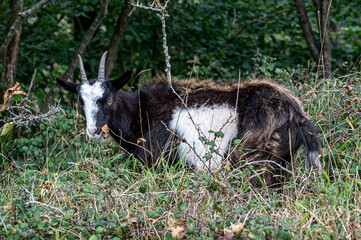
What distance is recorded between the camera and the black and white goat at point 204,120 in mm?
4660

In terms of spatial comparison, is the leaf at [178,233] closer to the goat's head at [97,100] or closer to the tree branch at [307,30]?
the goat's head at [97,100]

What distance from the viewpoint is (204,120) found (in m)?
4.98

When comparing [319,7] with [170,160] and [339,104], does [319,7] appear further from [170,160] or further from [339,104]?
[170,160]

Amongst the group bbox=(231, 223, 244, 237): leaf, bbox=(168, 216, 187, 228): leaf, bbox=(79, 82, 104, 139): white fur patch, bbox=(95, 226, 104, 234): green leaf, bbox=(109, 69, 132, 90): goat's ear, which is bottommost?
bbox=(95, 226, 104, 234): green leaf

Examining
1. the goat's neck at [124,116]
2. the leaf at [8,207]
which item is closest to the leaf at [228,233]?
the leaf at [8,207]

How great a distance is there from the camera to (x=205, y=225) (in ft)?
11.3

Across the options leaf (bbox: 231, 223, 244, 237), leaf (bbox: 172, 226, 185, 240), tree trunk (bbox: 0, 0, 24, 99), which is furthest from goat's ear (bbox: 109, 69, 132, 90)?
leaf (bbox: 231, 223, 244, 237)

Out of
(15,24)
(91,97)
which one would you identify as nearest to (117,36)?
(15,24)

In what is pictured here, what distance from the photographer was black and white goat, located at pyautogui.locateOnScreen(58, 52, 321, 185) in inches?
183

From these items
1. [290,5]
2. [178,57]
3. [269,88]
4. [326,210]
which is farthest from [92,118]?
[290,5]

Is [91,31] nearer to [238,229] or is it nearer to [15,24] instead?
[15,24]

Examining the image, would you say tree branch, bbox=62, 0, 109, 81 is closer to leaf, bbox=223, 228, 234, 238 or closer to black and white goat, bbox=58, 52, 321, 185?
black and white goat, bbox=58, 52, 321, 185

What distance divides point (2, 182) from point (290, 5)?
575 centimetres

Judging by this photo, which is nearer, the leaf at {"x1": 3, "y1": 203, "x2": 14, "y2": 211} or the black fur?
the leaf at {"x1": 3, "y1": 203, "x2": 14, "y2": 211}
